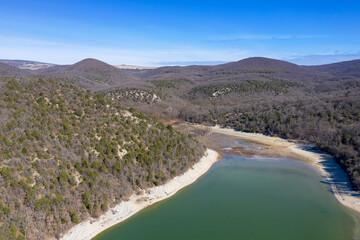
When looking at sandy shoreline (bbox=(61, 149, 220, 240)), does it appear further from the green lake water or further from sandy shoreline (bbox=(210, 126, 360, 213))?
sandy shoreline (bbox=(210, 126, 360, 213))

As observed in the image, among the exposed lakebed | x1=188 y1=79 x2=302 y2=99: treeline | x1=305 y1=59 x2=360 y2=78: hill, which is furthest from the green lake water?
x1=305 y1=59 x2=360 y2=78: hill

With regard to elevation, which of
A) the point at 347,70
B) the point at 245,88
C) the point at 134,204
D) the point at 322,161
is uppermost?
the point at 347,70

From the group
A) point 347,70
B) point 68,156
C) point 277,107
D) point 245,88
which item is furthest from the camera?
point 347,70

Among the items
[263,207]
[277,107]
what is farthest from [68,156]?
[277,107]

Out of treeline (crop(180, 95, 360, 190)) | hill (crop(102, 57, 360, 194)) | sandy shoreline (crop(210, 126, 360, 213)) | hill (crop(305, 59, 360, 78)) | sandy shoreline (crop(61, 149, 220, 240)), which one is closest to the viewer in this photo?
sandy shoreline (crop(61, 149, 220, 240))

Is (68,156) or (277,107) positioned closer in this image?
(68,156)

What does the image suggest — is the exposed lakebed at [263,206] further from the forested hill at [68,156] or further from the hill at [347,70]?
the hill at [347,70]

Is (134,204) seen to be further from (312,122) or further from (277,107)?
(277,107)
